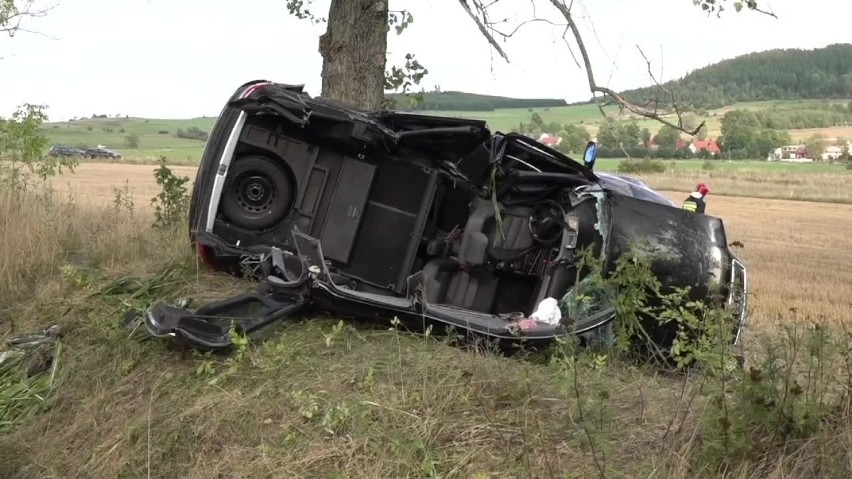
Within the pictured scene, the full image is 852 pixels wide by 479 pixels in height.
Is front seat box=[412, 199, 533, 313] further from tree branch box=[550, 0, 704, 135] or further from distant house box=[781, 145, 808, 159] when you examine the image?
distant house box=[781, 145, 808, 159]

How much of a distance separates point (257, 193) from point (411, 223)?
1187 mm

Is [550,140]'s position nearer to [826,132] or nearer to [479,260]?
[479,260]

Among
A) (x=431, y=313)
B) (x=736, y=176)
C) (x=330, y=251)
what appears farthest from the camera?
(x=736, y=176)

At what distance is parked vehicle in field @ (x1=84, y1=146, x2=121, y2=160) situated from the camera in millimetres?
42678

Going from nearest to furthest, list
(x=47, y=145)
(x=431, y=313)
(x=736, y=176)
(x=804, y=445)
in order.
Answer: (x=804, y=445), (x=431, y=313), (x=47, y=145), (x=736, y=176)

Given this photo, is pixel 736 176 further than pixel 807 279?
Yes

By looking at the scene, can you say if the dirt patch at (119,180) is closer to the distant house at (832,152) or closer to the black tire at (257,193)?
the black tire at (257,193)

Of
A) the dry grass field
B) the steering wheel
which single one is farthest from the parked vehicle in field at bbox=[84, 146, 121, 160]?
the steering wheel

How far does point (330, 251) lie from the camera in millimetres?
5645

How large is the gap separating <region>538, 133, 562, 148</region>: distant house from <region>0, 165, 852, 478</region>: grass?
5.71 feet

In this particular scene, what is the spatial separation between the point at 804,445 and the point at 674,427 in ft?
1.70

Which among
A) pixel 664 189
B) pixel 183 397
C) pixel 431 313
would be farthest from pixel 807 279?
pixel 664 189

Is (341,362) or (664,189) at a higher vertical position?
(664,189)

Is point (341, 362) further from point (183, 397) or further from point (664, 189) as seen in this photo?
point (664, 189)
